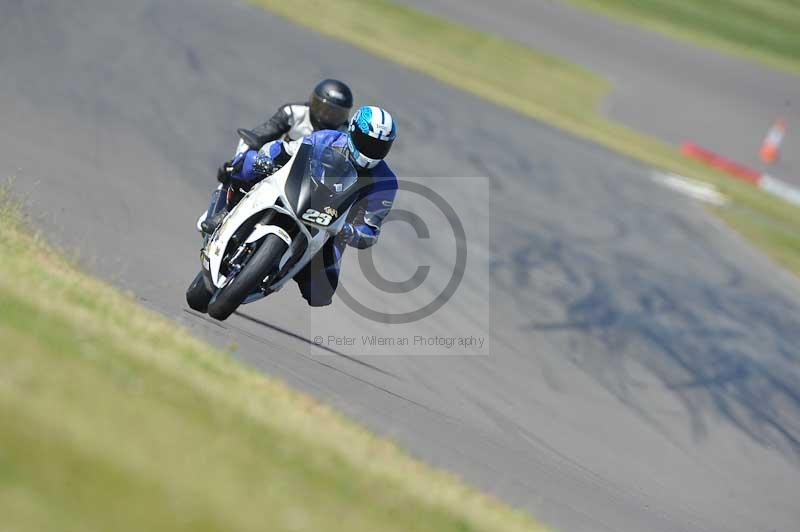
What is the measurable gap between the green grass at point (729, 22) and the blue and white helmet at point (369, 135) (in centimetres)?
2327

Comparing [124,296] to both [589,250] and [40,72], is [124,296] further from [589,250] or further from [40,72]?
[589,250]

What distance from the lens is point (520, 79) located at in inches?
941

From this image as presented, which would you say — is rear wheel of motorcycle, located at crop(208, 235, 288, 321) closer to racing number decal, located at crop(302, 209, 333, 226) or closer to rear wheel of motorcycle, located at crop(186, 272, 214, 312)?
racing number decal, located at crop(302, 209, 333, 226)

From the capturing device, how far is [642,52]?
2764cm

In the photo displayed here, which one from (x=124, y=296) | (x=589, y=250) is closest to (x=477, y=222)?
(x=589, y=250)

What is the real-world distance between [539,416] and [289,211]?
2.84m

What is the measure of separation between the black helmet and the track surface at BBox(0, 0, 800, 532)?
1731mm

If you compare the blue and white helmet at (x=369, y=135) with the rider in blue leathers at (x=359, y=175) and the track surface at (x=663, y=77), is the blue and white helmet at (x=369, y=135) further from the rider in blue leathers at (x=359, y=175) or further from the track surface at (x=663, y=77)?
the track surface at (x=663, y=77)

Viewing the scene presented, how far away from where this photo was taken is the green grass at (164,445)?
12.6 feet

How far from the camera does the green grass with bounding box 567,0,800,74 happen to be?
29.5 metres

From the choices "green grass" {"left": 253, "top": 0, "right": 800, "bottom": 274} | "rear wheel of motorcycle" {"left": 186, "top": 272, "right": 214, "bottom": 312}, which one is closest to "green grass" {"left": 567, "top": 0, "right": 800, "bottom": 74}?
"green grass" {"left": 253, "top": 0, "right": 800, "bottom": 274}

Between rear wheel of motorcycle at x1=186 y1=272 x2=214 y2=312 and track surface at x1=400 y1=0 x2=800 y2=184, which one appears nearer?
rear wheel of motorcycle at x1=186 y1=272 x2=214 y2=312

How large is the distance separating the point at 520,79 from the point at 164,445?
67.2 ft

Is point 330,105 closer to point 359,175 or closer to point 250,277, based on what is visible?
point 359,175
